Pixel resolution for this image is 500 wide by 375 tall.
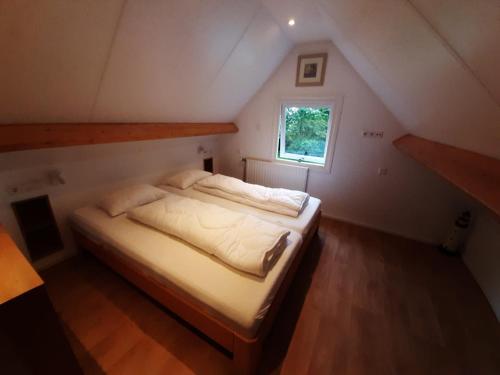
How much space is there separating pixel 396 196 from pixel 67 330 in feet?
12.1

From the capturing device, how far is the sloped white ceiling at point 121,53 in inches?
41.3

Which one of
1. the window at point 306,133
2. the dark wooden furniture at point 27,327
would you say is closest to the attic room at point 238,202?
the dark wooden furniture at point 27,327

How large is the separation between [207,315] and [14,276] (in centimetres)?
95

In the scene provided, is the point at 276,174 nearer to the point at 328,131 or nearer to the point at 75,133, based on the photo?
the point at 328,131

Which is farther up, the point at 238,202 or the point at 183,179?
the point at 183,179

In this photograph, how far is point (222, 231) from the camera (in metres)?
1.61

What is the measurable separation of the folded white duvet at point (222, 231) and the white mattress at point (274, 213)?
0.31 m

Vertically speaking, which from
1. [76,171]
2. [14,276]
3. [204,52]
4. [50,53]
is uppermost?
[204,52]

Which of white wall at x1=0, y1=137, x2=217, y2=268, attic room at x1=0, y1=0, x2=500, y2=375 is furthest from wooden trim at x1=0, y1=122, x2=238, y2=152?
white wall at x1=0, y1=137, x2=217, y2=268

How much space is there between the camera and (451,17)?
2.60 feet

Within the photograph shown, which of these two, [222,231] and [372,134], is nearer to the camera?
[222,231]

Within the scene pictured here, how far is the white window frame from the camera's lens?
275 cm

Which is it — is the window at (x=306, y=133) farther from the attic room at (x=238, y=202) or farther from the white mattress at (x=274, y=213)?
the white mattress at (x=274, y=213)

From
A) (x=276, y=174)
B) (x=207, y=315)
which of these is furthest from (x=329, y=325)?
(x=276, y=174)
